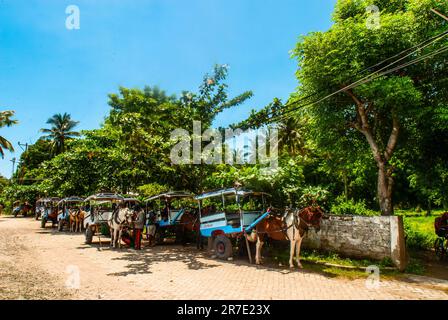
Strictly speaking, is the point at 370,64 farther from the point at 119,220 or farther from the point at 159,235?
the point at 119,220

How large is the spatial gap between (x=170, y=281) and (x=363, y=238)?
7074 millimetres

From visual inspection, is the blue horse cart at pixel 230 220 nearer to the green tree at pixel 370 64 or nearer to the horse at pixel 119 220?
the horse at pixel 119 220

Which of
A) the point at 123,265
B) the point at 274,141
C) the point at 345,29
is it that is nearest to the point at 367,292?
the point at 123,265

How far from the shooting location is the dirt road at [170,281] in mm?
7293

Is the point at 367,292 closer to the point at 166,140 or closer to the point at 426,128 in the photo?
the point at 426,128

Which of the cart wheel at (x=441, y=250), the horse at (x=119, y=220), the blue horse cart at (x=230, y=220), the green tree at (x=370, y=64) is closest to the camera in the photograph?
the blue horse cart at (x=230, y=220)

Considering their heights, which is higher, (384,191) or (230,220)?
(384,191)

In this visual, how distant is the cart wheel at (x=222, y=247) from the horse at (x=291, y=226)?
1.04 meters

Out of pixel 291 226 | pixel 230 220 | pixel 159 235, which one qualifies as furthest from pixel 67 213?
pixel 291 226

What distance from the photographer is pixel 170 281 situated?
8625mm

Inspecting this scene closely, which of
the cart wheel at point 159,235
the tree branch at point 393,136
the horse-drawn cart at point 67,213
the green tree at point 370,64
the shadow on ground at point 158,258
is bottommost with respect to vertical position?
the shadow on ground at point 158,258

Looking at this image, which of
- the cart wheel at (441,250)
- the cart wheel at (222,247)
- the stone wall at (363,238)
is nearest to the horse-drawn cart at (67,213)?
the cart wheel at (222,247)

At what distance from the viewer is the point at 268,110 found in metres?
14.1

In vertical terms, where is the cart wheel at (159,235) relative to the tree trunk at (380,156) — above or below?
below
